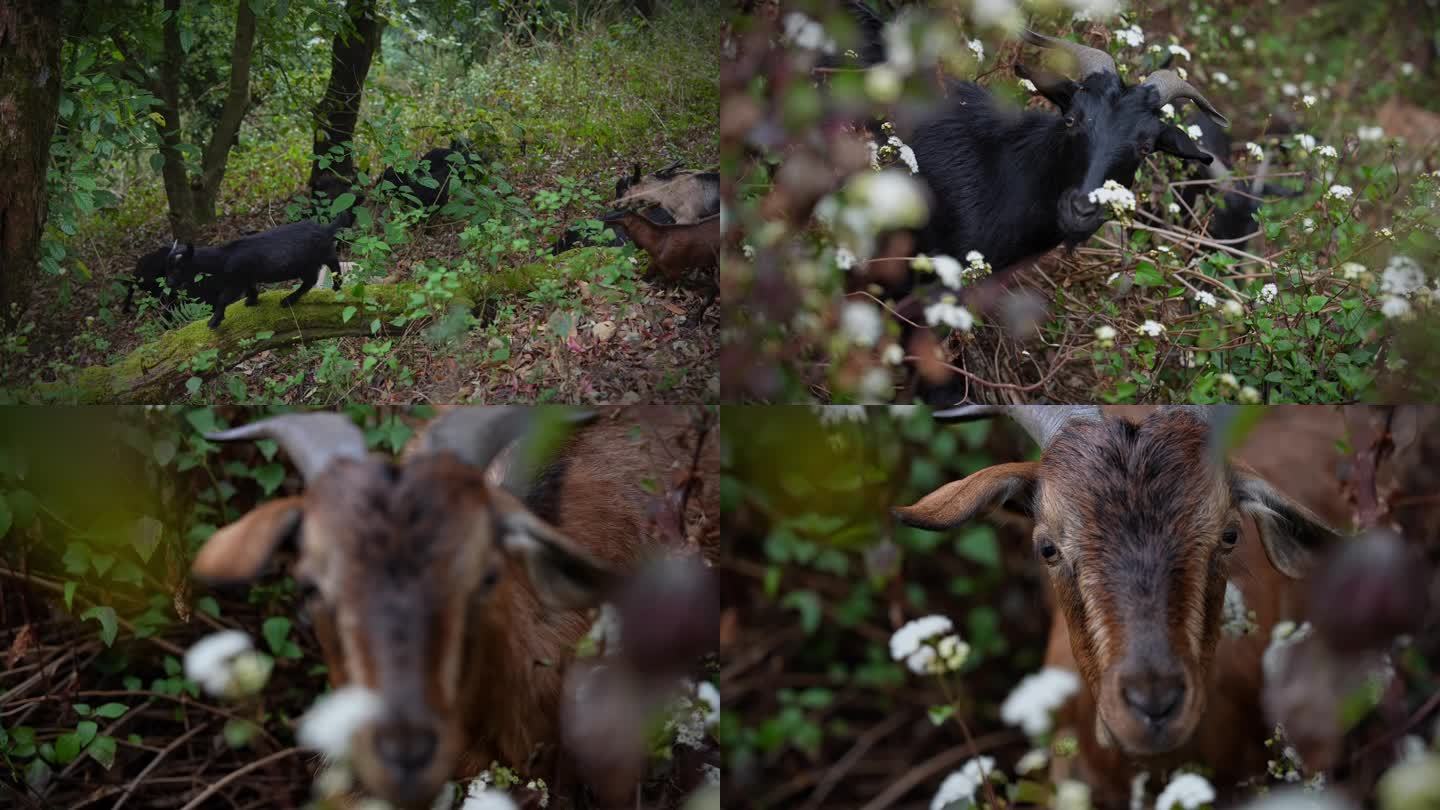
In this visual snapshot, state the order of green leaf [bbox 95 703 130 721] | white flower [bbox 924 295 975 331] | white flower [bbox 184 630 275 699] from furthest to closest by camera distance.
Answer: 1. green leaf [bbox 95 703 130 721]
2. white flower [bbox 924 295 975 331]
3. white flower [bbox 184 630 275 699]

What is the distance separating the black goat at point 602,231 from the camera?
12.1 ft

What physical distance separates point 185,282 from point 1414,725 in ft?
14.0

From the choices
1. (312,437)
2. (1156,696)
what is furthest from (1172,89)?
(312,437)

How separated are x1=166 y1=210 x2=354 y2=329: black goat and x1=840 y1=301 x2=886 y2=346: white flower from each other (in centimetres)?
189

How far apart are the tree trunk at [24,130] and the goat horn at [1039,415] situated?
3371 millimetres

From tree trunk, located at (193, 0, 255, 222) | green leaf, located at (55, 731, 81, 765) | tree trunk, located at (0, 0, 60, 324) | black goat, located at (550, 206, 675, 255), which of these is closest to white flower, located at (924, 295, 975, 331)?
black goat, located at (550, 206, 675, 255)

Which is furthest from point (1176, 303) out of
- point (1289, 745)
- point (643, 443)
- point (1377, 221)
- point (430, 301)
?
point (430, 301)

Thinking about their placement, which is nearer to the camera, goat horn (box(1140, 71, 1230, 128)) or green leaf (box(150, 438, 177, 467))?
green leaf (box(150, 438, 177, 467))

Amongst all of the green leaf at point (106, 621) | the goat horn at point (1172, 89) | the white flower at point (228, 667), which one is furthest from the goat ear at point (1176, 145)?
the green leaf at point (106, 621)

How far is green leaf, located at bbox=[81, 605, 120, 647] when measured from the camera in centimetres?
311

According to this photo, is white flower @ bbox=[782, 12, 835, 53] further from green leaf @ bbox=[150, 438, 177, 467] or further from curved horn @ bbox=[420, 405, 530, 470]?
green leaf @ bbox=[150, 438, 177, 467]

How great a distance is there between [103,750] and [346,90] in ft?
7.82

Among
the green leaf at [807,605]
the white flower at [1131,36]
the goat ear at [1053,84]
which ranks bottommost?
the green leaf at [807,605]

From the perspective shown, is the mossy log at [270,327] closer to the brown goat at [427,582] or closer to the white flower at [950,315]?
the brown goat at [427,582]
